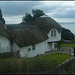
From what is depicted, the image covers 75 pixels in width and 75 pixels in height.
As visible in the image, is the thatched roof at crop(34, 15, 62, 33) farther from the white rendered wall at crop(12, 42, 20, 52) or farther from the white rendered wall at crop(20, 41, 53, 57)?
the white rendered wall at crop(12, 42, 20, 52)

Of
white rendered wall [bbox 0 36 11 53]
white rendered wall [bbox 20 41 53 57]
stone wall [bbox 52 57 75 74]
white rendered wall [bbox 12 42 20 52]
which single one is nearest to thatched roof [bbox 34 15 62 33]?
white rendered wall [bbox 20 41 53 57]

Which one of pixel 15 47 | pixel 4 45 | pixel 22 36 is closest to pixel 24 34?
pixel 22 36

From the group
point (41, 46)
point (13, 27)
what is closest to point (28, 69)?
point (13, 27)

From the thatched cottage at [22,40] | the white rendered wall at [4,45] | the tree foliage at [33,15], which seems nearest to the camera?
the white rendered wall at [4,45]

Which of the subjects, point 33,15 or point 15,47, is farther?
point 33,15

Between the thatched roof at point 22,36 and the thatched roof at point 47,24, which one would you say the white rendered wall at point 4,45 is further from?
the thatched roof at point 47,24

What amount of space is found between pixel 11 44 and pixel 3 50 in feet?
5.61

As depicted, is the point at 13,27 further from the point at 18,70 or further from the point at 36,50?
the point at 18,70

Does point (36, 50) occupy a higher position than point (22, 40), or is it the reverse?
point (22, 40)

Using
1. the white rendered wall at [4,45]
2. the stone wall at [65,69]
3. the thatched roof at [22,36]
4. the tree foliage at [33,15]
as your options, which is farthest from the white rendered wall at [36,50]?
the tree foliage at [33,15]

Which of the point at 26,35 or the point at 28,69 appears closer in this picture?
the point at 28,69

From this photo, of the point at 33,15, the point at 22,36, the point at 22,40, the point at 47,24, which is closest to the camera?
the point at 22,40

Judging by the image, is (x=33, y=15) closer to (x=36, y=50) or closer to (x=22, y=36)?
(x=36, y=50)

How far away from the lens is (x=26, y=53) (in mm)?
20016
